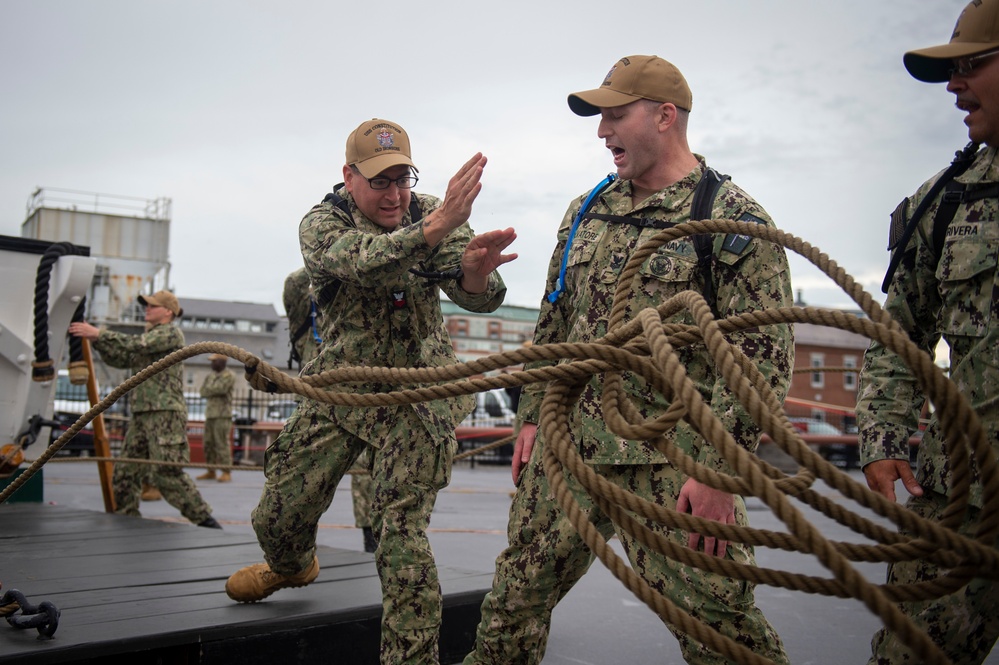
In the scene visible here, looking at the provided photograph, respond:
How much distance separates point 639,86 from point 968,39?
3.41 ft

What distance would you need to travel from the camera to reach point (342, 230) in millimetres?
3668

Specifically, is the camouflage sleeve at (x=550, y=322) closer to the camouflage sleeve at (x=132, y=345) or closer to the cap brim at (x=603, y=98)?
the cap brim at (x=603, y=98)

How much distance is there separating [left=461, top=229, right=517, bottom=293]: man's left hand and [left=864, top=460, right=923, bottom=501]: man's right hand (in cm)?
141

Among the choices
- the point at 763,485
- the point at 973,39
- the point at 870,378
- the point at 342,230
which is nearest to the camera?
the point at 763,485

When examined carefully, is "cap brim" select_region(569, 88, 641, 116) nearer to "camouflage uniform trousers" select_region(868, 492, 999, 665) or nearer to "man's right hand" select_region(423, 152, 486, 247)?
"man's right hand" select_region(423, 152, 486, 247)

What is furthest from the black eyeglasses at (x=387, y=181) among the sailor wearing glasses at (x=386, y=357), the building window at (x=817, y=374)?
the building window at (x=817, y=374)

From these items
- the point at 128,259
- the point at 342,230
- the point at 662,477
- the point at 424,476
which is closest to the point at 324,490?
the point at 424,476

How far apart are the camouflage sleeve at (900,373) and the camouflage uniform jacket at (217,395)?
44.3ft

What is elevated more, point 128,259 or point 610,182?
point 128,259

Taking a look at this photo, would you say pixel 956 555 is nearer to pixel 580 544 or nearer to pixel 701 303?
pixel 701 303

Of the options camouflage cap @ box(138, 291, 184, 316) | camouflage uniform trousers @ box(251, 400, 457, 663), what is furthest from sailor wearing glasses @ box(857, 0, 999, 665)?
camouflage cap @ box(138, 291, 184, 316)

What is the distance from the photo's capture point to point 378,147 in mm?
3676

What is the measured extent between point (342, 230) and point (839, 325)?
83.8 inches

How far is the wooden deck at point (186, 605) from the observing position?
10.5ft
